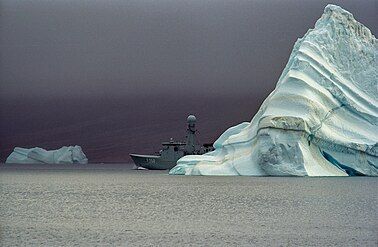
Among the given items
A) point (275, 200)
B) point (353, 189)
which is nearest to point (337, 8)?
point (353, 189)

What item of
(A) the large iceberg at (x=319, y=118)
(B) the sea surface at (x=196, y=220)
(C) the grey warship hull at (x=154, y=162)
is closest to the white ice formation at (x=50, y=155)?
(C) the grey warship hull at (x=154, y=162)

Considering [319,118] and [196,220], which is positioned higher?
[319,118]

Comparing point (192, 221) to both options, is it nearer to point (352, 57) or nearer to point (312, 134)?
point (312, 134)

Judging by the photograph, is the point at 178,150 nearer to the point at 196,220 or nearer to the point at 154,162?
the point at 154,162

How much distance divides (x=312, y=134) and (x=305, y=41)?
20.3 feet

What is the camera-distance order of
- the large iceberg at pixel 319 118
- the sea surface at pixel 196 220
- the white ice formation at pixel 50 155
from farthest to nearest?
the white ice formation at pixel 50 155 → the large iceberg at pixel 319 118 → the sea surface at pixel 196 220

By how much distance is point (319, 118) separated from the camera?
35938 millimetres

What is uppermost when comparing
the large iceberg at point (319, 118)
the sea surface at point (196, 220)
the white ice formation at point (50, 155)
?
the white ice formation at point (50, 155)

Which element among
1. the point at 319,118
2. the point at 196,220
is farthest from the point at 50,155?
the point at 196,220

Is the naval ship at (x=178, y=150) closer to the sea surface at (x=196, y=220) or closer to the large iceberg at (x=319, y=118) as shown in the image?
the large iceberg at (x=319, y=118)

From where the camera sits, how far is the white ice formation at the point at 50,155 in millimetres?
80875

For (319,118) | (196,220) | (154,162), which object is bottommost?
(196,220)

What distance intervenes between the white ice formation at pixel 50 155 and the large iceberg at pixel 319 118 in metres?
41.3

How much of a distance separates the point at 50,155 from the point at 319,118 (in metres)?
54.5
